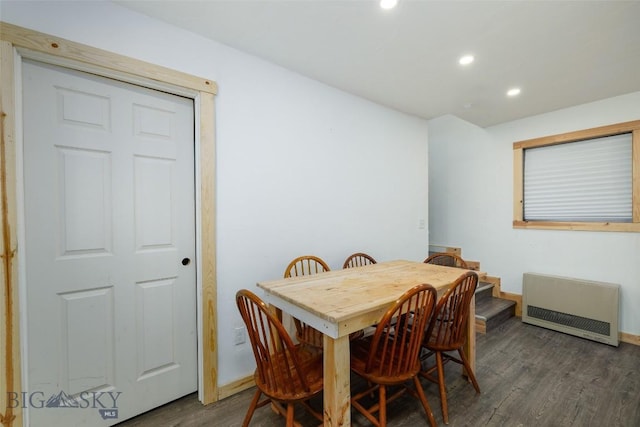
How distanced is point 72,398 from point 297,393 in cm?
→ 131

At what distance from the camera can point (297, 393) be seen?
4.09ft

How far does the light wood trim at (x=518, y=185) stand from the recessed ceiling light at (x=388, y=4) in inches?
113

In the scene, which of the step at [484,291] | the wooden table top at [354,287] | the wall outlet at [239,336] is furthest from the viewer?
the step at [484,291]

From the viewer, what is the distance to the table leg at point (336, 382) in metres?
1.21

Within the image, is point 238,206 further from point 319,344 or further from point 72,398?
point 72,398

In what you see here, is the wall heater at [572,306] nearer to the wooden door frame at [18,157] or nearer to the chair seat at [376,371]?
the chair seat at [376,371]

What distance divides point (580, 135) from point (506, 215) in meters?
1.15

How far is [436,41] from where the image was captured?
72.8 inches

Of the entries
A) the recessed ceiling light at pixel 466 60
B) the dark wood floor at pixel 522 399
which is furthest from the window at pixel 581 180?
the recessed ceiling light at pixel 466 60

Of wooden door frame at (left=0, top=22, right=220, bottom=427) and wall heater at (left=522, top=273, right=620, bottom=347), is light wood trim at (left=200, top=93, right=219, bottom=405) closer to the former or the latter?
wooden door frame at (left=0, top=22, right=220, bottom=427)

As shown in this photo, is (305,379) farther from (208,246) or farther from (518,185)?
(518,185)

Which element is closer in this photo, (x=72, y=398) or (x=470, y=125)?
(x=72, y=398)

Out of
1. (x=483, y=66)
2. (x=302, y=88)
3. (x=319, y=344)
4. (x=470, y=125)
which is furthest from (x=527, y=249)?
(x=302, y=88)

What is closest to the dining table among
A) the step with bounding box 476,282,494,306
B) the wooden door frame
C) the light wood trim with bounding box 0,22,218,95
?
the wooden door frame
